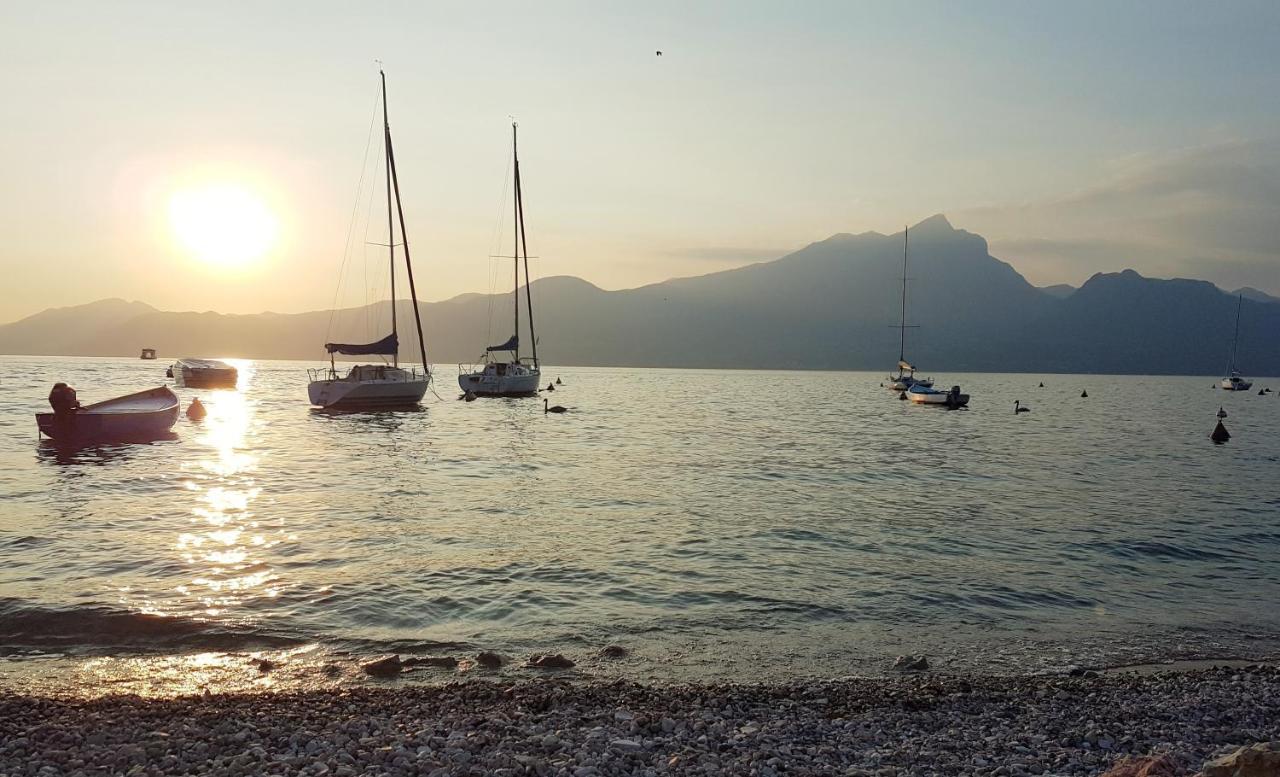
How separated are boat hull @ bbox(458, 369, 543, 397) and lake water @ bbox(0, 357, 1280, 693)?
126 feet

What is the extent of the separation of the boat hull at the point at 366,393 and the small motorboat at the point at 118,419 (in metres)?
12.9

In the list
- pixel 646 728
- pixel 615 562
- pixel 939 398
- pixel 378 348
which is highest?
pixel 378 348

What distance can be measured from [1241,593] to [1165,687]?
7976mm

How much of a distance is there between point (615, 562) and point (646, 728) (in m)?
9.09

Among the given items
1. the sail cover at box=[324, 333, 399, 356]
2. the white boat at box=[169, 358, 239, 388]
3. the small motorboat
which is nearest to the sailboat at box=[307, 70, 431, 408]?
the sail cover at box=[324, 333, 399, 356]

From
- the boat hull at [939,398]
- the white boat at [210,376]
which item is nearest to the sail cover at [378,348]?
the boat hull at [939,398]

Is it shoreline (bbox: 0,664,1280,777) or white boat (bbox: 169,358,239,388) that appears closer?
shoreline (bbox: 0,664,1280,777)

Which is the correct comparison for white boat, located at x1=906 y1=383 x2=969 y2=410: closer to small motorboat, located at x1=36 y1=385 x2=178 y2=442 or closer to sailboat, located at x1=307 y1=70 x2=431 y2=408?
sailboat, located at x1=307 y1=70 x2=431 y2=408

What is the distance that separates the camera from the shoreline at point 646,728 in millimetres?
7156

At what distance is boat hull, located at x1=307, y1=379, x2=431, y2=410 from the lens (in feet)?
197

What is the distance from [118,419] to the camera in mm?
41438

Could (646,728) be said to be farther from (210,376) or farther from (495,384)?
(210,376)

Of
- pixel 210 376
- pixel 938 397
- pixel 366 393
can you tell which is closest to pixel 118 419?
pixel 366 393

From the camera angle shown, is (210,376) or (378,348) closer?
(378,348)
